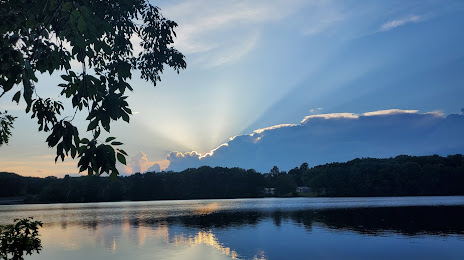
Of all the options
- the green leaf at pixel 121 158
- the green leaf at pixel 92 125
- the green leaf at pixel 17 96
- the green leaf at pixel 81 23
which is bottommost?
the green leaf at pixel 121 158

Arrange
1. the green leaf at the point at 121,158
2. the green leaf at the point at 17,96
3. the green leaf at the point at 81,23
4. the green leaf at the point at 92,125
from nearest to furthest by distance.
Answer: the green leaf at the point at 81,23
the green leaf at the point at 121,158
the green leaf at the point at 17,96
the green leaf at the point at 92,125

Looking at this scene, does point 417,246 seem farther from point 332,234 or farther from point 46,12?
point 46,12

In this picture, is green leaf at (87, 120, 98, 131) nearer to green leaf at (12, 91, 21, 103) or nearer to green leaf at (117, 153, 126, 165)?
green leaf at (117, 153, 126, 165)

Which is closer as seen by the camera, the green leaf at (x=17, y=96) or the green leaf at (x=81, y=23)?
the green leaf at (x=81, y=23)

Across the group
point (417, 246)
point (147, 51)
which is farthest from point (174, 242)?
point (147, 51)

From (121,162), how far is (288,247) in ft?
138

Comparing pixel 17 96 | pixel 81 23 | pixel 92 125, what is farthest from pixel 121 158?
pixel 81 23

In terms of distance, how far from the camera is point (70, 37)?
24.2 ft

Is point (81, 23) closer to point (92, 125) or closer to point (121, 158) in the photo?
point (92, 125)

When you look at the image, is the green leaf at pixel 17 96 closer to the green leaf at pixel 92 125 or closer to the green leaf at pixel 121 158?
the green leaf at pixel 92 125

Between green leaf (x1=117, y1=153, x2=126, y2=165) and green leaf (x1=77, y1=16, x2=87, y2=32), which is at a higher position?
green leaf (x1=77, y1=16, x2=87, y2=32)

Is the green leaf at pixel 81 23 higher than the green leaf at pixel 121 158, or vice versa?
the green leaf at pixel 81 23

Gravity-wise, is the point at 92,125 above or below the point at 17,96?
below

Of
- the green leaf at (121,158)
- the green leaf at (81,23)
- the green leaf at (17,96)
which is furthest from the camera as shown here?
the green leaf at (17,96)
